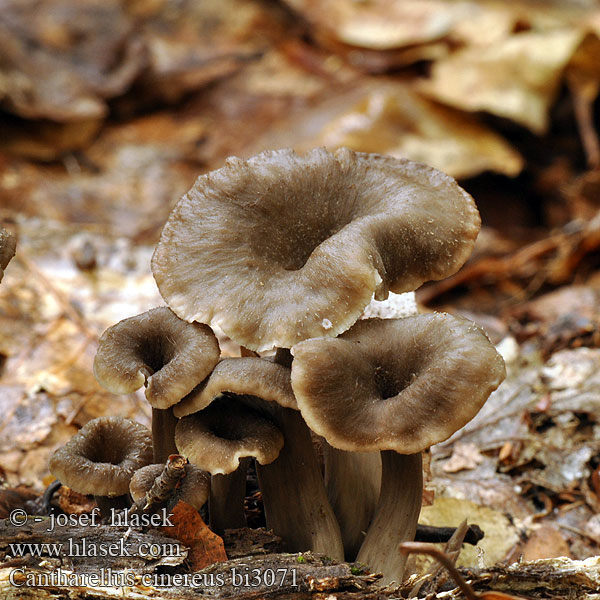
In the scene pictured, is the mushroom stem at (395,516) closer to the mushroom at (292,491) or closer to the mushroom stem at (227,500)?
the mushroom at (292,491)

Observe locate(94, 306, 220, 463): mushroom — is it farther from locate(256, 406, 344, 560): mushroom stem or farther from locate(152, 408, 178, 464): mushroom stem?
locate(256, 406, 344, 560): mushroom stem

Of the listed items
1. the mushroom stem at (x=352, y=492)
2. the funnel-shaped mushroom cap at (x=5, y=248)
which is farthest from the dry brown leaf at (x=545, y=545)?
the funnel-shaped mushroom cap at (x=5, y=248)

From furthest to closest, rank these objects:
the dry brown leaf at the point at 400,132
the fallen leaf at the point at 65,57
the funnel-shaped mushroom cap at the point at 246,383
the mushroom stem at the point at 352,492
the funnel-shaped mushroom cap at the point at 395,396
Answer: the fallen leaf at the point at 65,57, the dry brown leaf at the point at 400,132, the mushroom stem at the point at 352,492, the funnel-shaped mushroom cap at the point at 246,383, the funnel-shaped mushroom cap at the point at 395,396

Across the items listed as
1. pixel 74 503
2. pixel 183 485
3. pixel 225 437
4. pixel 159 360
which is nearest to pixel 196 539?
pixel 183 485

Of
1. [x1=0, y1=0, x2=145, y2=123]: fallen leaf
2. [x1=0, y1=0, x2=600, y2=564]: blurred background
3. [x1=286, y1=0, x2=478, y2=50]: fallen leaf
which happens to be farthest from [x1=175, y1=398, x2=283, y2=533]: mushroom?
[x1=286, y1=0, x2=478, y2=50]: fallen leaf

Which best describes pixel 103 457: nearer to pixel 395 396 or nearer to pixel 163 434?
pixel 163 434
